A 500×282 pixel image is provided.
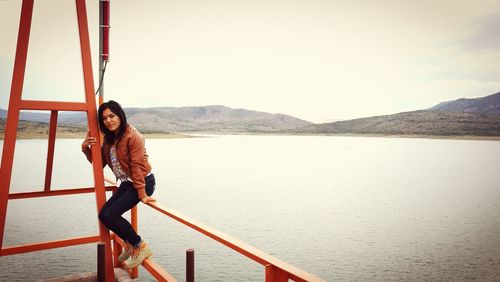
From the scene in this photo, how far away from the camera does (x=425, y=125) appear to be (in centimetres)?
12838

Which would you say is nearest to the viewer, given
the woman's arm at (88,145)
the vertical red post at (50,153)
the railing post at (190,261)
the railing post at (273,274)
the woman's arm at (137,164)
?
the railing post at (273,274)

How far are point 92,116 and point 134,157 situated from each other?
71 cm

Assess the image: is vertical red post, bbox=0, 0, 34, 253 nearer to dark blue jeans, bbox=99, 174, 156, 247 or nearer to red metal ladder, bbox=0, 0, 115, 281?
red metal ladder, bbox=0, 0, 115, 281

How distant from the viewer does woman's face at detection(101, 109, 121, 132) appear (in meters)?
3.20

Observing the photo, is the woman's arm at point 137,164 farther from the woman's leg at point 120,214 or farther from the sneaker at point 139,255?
the sneaker at point 139,255

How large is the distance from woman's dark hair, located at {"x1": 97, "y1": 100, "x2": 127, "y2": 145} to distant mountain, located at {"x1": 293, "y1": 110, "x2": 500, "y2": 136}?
127 metres

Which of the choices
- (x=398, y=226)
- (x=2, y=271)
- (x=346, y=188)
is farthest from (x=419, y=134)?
(x=2, y=271)

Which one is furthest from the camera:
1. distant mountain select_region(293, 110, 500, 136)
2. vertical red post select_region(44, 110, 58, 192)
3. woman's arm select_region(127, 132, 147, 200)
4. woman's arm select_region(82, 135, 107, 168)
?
distant mountain select_region(293, 110, 500, 136)

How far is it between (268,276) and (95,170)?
2289mm

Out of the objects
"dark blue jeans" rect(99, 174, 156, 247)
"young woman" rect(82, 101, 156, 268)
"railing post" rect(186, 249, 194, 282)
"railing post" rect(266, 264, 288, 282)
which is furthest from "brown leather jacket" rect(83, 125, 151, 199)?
"railing post" rect(266, 264, 288, 282)

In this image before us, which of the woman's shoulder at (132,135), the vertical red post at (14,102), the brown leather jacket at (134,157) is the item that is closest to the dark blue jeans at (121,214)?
the brown leather jacket at (134,157)

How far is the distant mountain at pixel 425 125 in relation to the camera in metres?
116

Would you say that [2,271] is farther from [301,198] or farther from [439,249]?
[301,198]

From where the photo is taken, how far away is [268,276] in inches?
73.0
